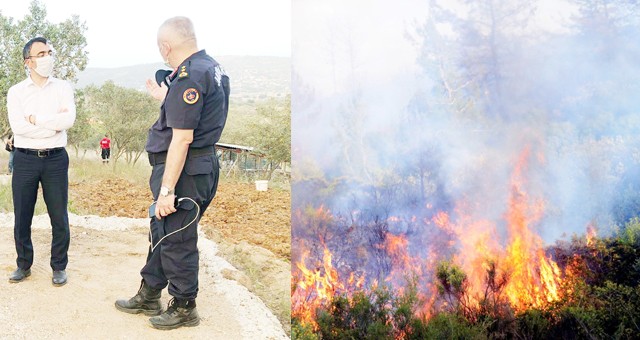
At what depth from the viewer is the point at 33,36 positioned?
8.46 meters

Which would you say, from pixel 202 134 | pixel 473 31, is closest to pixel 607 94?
pixel 473 31

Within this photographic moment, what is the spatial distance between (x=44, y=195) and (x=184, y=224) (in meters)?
1.07

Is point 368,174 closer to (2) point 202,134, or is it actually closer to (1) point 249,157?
(2) point 202,134

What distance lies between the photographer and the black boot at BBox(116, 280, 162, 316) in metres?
3.01

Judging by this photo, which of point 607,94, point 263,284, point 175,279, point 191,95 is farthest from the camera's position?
point 263,284

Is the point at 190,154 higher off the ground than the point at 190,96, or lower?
lower

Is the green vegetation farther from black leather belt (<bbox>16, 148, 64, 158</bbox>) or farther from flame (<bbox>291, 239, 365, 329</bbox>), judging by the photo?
black leather belt (<bbox>16, 148, 64, 158</bbox>)

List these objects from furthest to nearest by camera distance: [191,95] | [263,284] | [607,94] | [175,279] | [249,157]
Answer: [249,157], [263,284], [607,94], [175,279], [191,95]

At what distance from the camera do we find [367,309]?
12.1 ft

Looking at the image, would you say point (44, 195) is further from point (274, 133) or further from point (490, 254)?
point (274, 133)

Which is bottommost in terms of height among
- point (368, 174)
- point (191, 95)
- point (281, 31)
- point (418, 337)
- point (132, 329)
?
point (418, 337)

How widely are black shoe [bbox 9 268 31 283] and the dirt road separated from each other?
0.12 ft

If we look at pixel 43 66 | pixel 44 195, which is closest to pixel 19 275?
pixel 44 195

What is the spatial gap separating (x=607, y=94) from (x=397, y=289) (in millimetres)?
1516
